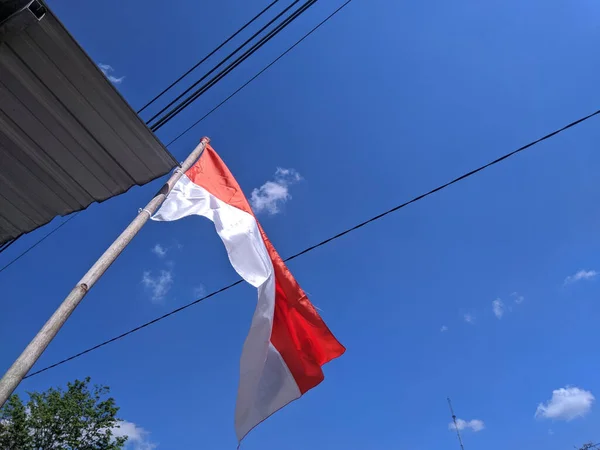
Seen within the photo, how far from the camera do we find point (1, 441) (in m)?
18.1

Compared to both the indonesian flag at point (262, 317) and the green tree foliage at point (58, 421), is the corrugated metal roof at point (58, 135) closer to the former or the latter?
the indonesian flag at point (262, 317)

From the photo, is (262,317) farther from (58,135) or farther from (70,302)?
(58,135)

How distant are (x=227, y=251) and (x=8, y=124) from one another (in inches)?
95.4

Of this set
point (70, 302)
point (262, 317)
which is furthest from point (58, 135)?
point (262, 317)

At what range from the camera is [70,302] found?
10.7ft

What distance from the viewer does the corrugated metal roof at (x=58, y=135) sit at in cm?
338

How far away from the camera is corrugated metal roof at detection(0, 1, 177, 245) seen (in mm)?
3383

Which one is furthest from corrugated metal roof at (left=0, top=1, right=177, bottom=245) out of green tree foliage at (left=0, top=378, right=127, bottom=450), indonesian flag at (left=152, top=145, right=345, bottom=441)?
green tree foliage at (left=0, top=378, right=127, bottom=450)

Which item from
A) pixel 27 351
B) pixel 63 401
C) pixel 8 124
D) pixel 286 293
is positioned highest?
pixel 63 401

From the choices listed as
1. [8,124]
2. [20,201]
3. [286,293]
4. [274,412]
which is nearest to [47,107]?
[8,124]

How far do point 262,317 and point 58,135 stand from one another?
276cm

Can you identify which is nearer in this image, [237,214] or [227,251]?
[227,251]

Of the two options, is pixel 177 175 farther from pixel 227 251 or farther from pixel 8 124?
pixel 8 124

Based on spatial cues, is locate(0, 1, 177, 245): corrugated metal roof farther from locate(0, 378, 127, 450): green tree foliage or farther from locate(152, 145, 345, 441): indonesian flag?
locate(0, 378, 127, 450): green tree foliage
